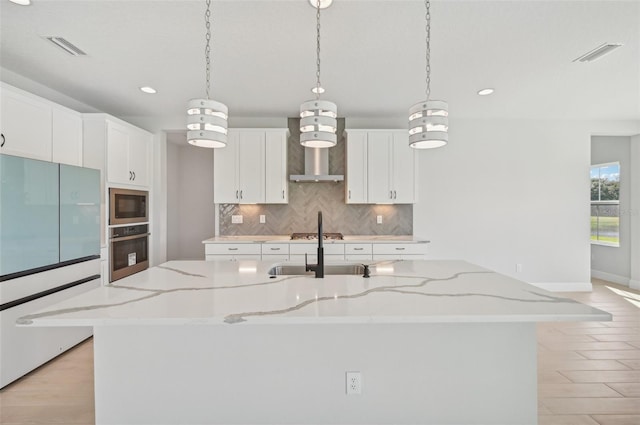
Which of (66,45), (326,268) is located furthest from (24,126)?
(326,268)

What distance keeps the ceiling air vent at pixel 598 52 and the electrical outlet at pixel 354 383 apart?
321 centimetres

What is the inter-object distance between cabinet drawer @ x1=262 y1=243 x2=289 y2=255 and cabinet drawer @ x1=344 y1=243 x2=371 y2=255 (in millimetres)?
743

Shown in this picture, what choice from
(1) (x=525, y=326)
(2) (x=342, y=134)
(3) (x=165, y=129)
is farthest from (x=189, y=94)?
(1) (x=525, y=326)

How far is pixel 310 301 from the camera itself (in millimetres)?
1442

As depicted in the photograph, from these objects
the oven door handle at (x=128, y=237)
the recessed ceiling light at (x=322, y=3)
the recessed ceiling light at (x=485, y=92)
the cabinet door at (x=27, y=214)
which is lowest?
the oven door handle at (x=128, y=237)

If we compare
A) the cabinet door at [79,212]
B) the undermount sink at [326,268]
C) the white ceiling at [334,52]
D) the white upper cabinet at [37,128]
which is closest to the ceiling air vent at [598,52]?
the white ceiling at [334,52]

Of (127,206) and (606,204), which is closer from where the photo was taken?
(127,206)

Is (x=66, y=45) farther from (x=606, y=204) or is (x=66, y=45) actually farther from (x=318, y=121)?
(x=606, y=204)

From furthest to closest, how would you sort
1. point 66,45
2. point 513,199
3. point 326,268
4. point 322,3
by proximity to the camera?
point 513,199 < point 66,45 < point 326,268 < point 322,3

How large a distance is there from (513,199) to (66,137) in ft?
18.6

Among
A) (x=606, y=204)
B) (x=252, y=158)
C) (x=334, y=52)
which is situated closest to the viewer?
(x=334, y=52)

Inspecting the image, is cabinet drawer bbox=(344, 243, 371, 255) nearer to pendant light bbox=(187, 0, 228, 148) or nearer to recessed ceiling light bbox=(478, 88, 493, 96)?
recessed ceiling light bbox=(478, 88, 493, 96)

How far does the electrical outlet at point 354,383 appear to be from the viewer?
5.29 feet

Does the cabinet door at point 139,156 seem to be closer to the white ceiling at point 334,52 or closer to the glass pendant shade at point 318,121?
the white ceiling at point 334,52
